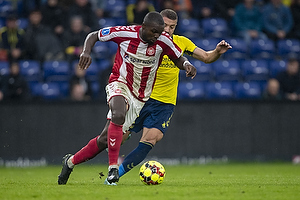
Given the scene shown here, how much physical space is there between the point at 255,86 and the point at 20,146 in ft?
19.4

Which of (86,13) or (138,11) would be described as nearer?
(138,11)

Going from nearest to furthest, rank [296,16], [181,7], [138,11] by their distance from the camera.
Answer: [138,11]
[181,7]
[296,16]

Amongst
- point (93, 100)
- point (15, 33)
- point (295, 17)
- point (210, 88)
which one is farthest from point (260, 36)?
point (15, 33)

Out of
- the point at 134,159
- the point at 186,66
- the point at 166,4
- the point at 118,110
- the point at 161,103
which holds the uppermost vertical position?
the point at 166,4

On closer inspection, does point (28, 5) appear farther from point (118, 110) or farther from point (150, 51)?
point (118, 110)

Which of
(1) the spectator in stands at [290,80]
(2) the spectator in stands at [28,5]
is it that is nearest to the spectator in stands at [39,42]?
(2) the spectator in stands at [28,5]

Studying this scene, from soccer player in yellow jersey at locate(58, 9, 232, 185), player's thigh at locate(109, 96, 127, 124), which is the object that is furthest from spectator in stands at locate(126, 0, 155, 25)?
player's thigh at locate(109, 96, 127, 124)

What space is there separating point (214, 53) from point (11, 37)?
25.8 ft

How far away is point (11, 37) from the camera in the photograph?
14016mm

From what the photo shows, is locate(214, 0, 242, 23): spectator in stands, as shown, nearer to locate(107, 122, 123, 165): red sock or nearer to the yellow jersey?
the yellow jersey

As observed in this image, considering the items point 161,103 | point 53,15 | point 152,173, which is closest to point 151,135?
point 161,103

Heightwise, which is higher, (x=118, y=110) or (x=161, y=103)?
(x=118, y=110)

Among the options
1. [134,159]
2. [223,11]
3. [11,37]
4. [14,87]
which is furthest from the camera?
[223,11]

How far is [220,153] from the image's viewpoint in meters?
12.9
